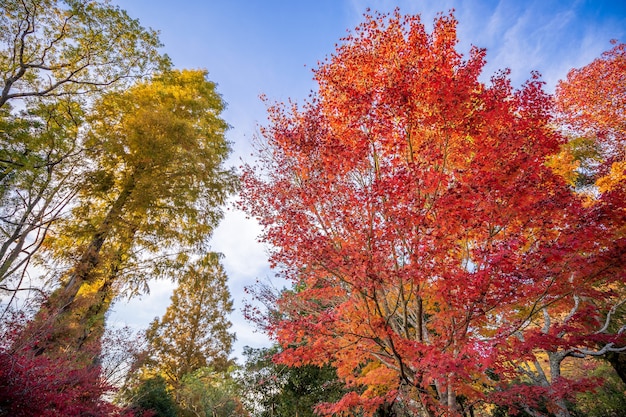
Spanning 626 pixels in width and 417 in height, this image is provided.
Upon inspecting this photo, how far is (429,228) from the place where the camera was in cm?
484

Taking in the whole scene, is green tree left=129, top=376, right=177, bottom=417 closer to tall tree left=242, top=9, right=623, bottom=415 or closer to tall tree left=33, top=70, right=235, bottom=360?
tall tree left=33, top=70, right=235, bottom=360

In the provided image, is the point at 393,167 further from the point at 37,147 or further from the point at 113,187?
the point at 113,187

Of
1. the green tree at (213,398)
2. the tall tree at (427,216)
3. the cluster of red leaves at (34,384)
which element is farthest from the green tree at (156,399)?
the tall tree at (427,216)

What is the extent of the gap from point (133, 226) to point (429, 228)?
7024 millimetres

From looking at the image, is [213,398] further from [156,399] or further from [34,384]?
[34,384]

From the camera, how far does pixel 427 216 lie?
194 inches

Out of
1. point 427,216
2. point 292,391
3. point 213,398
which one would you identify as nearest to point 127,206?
point 427,216

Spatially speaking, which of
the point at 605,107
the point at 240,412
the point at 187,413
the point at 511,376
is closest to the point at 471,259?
the point at 511,376

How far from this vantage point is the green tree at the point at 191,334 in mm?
16562

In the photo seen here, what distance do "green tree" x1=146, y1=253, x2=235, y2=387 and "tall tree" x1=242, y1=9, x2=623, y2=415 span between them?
12259mm

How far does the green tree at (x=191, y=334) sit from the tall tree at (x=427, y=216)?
1226cm

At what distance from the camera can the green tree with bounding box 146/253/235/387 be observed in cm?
1656

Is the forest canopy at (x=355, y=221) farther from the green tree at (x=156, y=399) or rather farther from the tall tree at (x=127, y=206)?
the green tree at (x=156, y=399)

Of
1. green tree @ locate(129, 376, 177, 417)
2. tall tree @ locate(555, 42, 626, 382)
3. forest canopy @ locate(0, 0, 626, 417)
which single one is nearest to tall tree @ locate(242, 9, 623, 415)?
forest canopy @ locate(0, 0, 626, 417)
